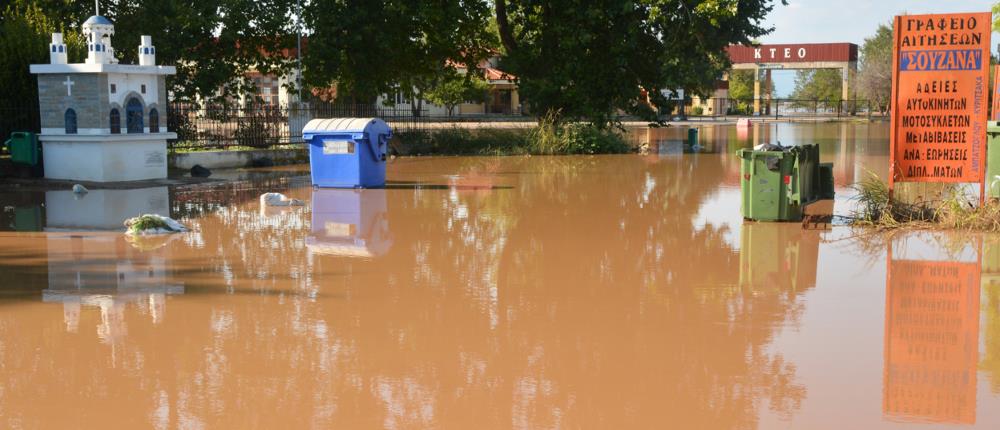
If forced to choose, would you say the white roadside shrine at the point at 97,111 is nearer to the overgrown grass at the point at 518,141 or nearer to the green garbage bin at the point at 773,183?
the overgrown grass at the point at 518,141

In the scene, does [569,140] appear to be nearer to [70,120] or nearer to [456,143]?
[456,143]

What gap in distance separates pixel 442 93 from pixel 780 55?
37340 mm

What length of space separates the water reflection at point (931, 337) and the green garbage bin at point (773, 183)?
2509 mm

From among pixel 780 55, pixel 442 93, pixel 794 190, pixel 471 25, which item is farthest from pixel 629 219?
pixel 780 55

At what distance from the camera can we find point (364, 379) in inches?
260

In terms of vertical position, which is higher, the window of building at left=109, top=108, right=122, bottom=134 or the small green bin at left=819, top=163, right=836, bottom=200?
the window of building at left=109, top=108, right=122, bottom=134

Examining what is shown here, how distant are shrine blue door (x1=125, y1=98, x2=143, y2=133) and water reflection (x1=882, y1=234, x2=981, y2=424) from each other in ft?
47.8

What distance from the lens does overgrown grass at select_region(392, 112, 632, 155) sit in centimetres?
3069

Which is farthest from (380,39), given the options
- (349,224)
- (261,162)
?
(349,224)

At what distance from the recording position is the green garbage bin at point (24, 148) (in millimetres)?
19719

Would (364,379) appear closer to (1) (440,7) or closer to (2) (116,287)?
(2) (116,287)

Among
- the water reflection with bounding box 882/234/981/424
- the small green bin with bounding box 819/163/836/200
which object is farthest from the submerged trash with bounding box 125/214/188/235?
the small green bin with bounding box 819/163/836/200

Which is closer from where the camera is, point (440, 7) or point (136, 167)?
point (136, 167)

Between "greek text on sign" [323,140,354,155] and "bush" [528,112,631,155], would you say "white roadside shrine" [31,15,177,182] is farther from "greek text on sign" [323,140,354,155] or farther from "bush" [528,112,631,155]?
"bush" [528,112,631,155]
